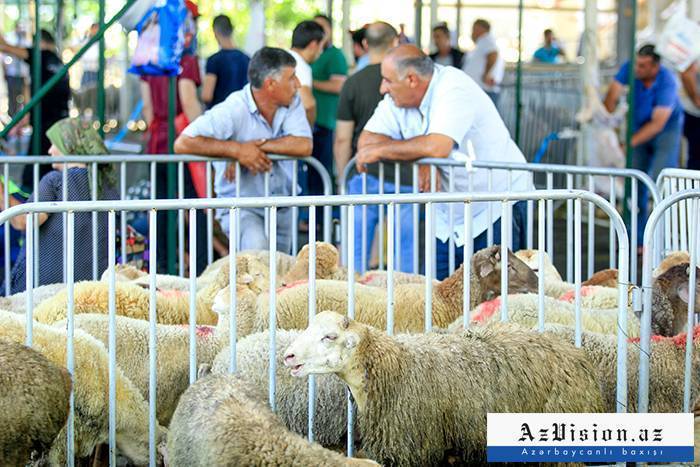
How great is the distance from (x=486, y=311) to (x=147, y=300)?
5.27 feet

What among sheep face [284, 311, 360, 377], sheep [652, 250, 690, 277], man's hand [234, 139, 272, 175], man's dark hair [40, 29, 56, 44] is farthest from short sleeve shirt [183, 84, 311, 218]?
man's dark hair [40, 29, 56, 44]

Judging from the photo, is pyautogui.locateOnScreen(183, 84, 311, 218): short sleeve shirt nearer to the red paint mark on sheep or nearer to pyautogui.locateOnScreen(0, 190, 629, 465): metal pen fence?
the red paint mark on sheep

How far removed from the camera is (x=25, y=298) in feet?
21.4

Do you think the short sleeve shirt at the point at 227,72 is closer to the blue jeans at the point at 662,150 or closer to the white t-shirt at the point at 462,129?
the white t-shirt at the point at 462,129

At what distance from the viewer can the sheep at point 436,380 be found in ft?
16.2

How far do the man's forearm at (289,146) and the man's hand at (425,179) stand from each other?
0.77 meters

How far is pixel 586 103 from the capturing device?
14.5 m

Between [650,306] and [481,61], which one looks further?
[481,61]

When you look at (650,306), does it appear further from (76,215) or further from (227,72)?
(227,72)

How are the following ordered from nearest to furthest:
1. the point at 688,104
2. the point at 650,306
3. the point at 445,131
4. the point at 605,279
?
the point at 650,306 < the point at 605,279 < the point at 445,131 < the point at 688,104

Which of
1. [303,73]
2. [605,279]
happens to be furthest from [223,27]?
[605,279]

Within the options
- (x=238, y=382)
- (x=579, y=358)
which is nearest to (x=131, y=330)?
(x=238, y=382)

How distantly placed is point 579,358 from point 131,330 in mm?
1922

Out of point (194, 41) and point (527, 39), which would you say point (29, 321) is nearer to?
point (194, 41)
